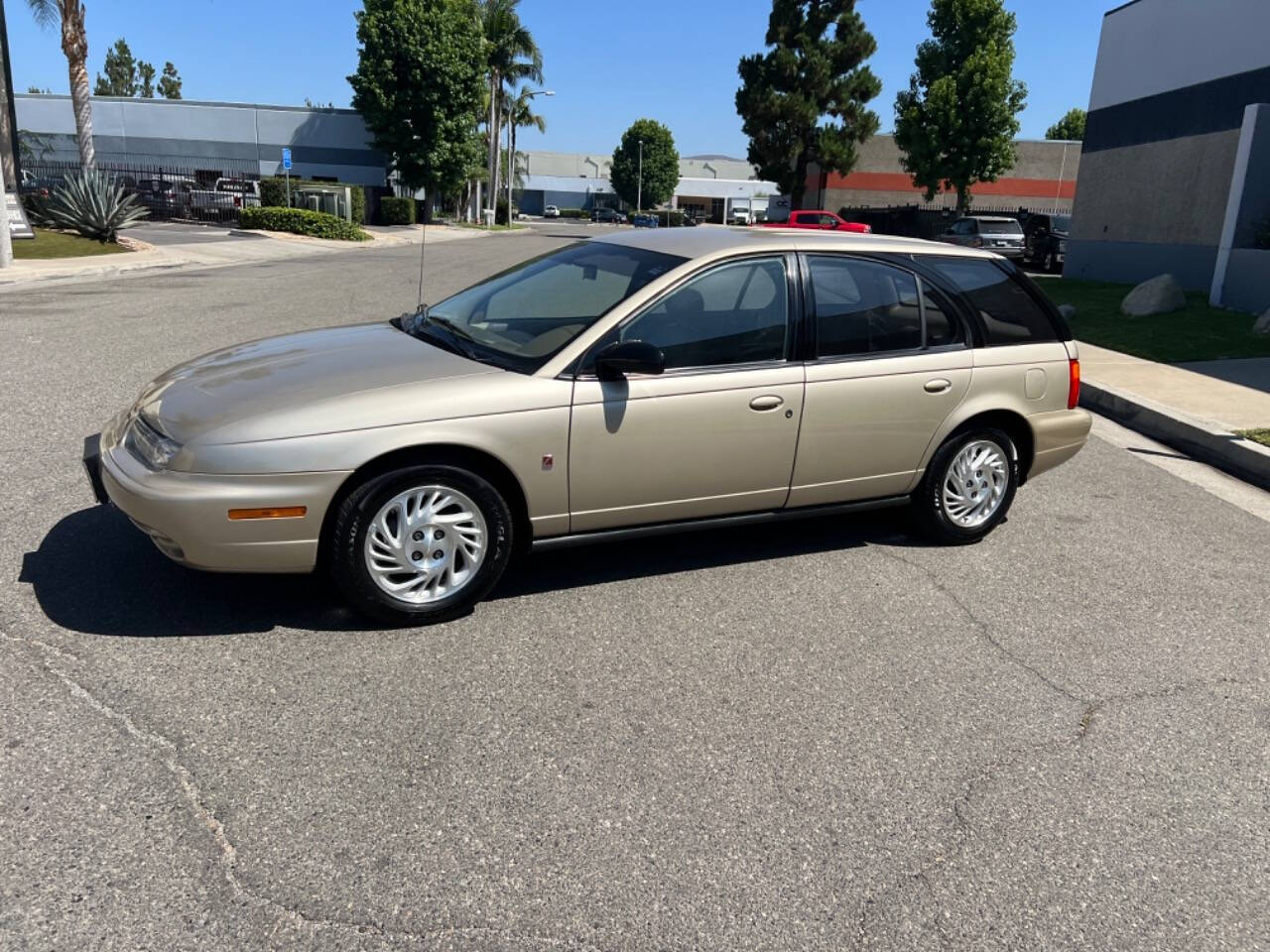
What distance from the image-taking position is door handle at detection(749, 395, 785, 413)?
181 inches

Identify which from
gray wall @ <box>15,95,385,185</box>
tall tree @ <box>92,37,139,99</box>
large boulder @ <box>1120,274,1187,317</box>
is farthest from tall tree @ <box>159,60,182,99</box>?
large boulder @ <box>1120,274,1187,317</box>

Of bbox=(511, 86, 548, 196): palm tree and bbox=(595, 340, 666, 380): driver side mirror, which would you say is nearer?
bbox=(595, 340, 666, 380): driver side mirror

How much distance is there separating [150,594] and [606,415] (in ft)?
6.73

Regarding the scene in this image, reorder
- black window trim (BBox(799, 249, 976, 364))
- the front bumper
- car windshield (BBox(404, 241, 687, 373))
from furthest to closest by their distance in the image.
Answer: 1. black window trim (BBox(799, 249, 976, 364))
2. car windshield (BBox(404, 241, 687, 373))
3. the front bumper

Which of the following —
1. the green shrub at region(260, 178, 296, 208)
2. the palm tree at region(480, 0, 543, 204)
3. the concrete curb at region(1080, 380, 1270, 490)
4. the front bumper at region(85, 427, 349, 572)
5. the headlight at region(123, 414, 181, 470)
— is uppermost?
the palm tree at region(480, 0, 543, 204)

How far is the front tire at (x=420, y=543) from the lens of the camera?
3896 mm

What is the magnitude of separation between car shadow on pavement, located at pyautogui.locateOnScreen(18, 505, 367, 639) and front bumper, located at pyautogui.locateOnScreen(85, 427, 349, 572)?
1.05 feet

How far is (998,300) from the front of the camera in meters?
5.47

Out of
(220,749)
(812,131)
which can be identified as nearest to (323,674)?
(220,749)

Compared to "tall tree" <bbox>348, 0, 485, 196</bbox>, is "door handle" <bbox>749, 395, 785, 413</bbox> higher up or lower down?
lower down

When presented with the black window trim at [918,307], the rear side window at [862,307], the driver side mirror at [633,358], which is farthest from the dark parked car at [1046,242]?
the driver side mirror at [633,358]

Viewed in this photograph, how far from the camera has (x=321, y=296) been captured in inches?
614

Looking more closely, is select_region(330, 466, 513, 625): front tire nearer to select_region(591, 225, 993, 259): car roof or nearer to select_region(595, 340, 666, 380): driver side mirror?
select_region(595, 340, 666, 380): driver side mirror

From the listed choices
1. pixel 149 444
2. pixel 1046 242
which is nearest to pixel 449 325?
pixel 149 444
